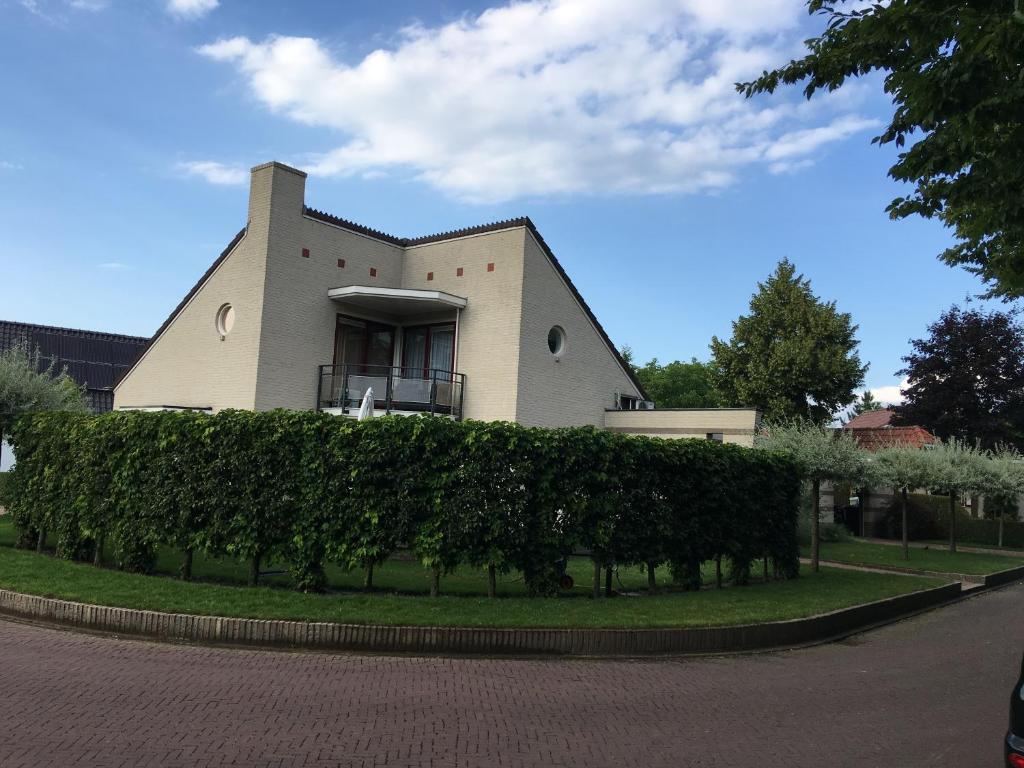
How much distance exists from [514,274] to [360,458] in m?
11.8

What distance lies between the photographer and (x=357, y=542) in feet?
34.6

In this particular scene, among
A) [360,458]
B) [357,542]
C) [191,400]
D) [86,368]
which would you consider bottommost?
[357,542]

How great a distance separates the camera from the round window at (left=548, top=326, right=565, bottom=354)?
23159 mm

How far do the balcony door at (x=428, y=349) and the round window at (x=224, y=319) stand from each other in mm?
4832

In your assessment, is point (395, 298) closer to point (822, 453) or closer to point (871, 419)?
point (822, 453)

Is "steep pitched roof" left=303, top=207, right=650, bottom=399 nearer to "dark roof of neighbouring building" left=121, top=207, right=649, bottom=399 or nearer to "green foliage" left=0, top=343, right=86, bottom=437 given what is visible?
"dark roof of neighbouring building" left=121, top=207, right=649, bottom=399

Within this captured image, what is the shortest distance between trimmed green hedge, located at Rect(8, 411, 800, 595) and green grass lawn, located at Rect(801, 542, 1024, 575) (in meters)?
10.7

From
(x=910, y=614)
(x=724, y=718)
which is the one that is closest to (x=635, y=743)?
(x=724, y=718)

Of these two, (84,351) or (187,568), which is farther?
(84,351)

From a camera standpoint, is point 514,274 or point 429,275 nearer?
point 514,274

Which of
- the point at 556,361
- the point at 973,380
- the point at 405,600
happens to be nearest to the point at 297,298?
the point at 556,361

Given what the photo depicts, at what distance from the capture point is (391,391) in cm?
2062

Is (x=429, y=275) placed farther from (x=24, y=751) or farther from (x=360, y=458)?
(x=24, y=751)

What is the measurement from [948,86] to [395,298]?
15.1 metres
